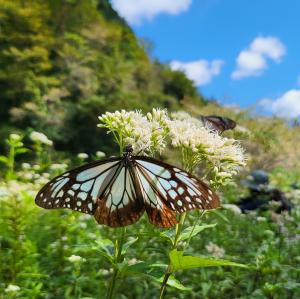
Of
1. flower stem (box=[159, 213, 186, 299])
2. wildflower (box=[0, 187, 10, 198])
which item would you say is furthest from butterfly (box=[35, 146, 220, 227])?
wildflower (box=[0, 187, 10, 198])

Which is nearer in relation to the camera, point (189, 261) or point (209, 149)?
point (189, 261)

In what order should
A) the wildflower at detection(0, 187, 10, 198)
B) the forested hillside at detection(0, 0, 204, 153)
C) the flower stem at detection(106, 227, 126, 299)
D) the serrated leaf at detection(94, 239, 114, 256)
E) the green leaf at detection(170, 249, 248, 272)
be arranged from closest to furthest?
1. the green leaf at detection(170, 249, 248, 272)
2. the flower stem at detection(106, 227, 126, 299)
3. the serrated leaf at detection(94, 239, 114, 256)
4. the wildflower at detection(0, 187, 10, 198)
5. the forested hillside at detection(0, 0, 204, 153)

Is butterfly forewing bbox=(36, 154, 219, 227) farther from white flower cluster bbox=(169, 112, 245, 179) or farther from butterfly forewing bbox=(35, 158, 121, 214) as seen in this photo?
white flower cluster bbox=(169, 112, 245, 179)

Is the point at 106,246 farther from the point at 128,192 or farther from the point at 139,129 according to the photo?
the point at 139,129

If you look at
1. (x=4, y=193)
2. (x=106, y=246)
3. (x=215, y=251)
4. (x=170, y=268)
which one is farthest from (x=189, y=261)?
(x=215, y=251)

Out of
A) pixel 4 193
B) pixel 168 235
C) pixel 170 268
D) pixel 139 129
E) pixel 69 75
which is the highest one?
pixel 69 75

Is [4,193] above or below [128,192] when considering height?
above

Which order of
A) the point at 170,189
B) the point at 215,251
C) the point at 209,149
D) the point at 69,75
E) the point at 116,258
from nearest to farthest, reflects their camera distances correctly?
the point at 170,189 → the point at 116,258 → the point at 209,149 → the point at 215,251 → the point at 69,75
